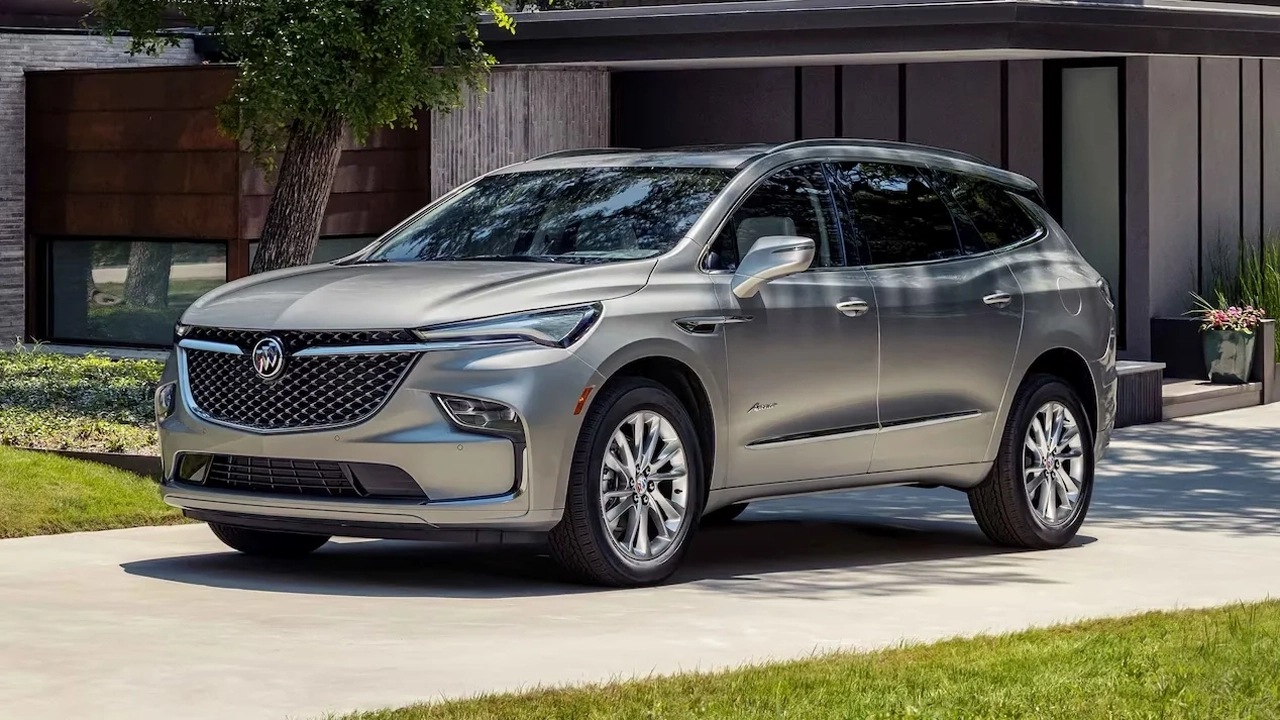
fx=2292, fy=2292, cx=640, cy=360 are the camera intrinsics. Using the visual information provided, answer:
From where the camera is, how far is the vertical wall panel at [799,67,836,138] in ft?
73.8

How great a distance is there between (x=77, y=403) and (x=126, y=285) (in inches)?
276

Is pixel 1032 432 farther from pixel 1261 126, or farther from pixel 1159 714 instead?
pixel 1261 126

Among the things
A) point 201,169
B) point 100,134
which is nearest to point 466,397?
point 201,169

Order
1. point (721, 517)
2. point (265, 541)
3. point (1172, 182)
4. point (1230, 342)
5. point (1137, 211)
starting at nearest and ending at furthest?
point (265, 541) < point (721, 517) < point (1230, 342) < point (1137, 211) < point (1172, 182)

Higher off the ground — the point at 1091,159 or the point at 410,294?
the point at 1091,159

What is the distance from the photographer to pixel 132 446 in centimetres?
1260

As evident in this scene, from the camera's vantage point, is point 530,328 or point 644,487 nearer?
point 530,328

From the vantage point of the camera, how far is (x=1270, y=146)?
21594 millimetres

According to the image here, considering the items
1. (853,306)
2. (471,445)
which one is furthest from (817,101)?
(471,445)

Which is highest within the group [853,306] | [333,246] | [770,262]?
[333,246]

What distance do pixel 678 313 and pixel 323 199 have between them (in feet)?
24.7

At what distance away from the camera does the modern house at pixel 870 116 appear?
18.6 meters

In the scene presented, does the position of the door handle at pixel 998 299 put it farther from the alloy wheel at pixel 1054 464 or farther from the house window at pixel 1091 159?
the house window at pixel 1091 159

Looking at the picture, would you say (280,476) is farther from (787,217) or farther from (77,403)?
(77,403)
